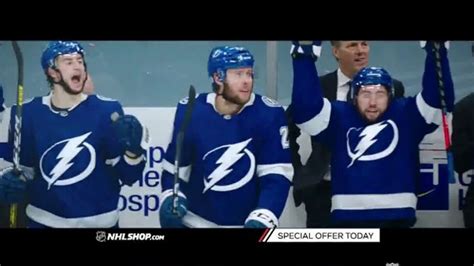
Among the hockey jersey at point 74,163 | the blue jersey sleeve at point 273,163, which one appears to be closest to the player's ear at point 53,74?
the hockey jersey at point 74,163

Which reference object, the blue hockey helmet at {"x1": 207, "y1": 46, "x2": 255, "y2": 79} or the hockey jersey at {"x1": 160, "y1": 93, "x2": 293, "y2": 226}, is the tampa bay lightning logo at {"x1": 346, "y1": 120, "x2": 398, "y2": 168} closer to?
the hockey jersey at {"x1": 160, "y1": 93, "x2": 293, "y2": 226}

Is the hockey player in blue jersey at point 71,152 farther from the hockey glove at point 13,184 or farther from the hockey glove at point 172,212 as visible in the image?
the hockey glove at point 172,212

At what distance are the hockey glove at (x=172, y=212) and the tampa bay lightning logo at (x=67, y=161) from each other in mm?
425

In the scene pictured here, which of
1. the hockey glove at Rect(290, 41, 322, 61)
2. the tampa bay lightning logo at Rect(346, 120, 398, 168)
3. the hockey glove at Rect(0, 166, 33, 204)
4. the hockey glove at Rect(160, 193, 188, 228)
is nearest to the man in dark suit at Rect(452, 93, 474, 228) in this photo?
the tampa bay lightning logo at Rect(346, 120, 398, 168)

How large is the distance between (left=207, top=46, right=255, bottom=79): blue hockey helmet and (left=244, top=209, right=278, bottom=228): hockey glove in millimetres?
728

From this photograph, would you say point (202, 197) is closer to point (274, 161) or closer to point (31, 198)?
point (274, 161)

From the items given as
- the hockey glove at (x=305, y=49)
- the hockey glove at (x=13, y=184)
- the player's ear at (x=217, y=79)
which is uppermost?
the hockey glove at (x=305, y=49)

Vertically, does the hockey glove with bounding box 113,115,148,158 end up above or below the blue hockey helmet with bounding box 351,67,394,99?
below

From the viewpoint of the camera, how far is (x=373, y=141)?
228 inches

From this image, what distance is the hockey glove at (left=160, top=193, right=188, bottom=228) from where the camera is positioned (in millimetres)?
5793

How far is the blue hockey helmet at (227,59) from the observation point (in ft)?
18.9

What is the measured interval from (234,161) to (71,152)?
84 cm

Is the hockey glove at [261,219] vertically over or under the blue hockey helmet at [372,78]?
under

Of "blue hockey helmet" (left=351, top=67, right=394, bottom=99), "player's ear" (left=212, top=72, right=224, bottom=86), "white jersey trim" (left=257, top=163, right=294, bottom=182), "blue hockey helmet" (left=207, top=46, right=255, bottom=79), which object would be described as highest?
"blue hockey helmet" (left=207, top=46, right=255, bottom=79)
